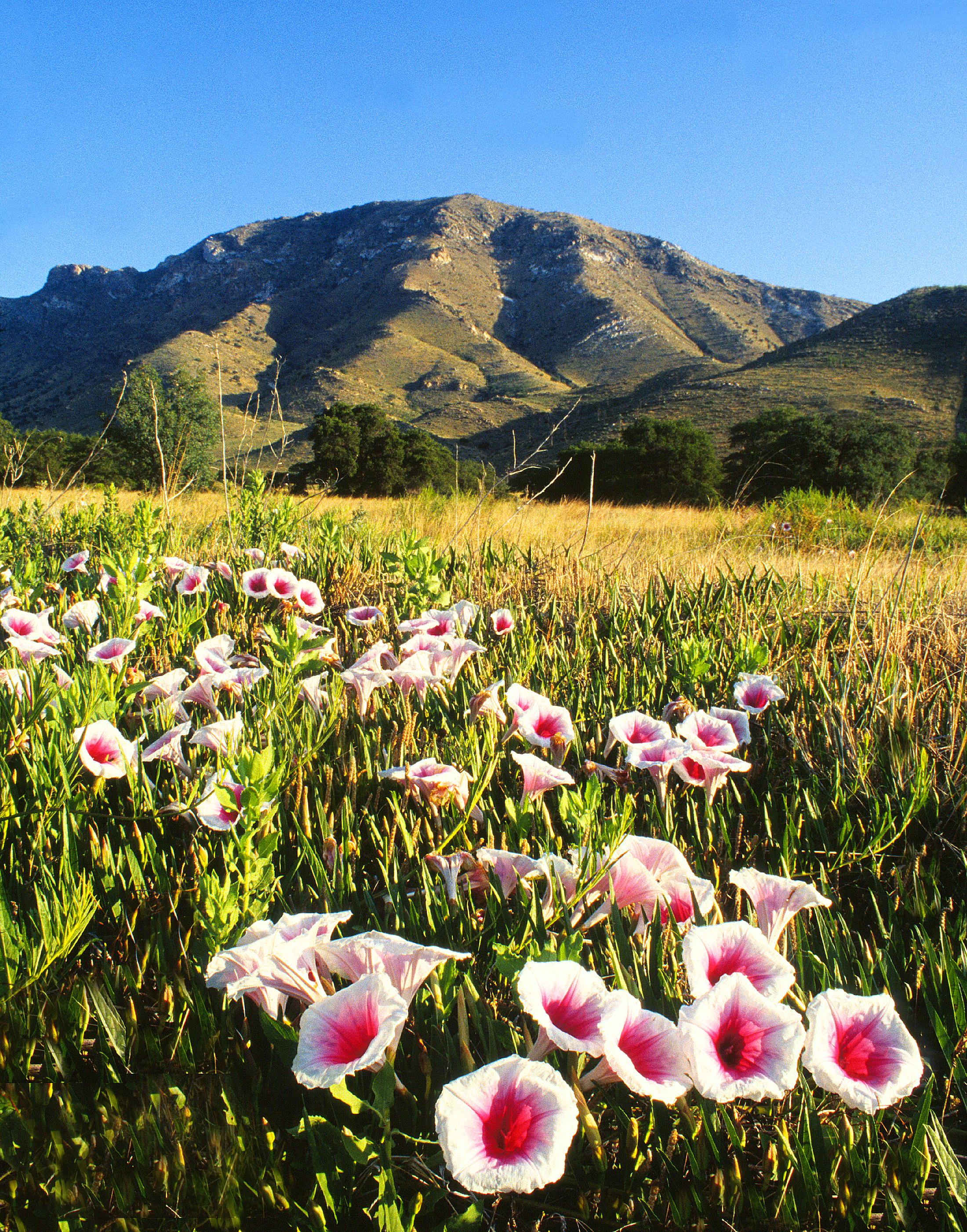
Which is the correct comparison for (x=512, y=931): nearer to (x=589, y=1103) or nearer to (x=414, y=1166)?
(x=589, y=1103)

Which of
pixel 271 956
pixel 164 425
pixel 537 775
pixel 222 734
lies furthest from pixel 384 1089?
pixel 164 425

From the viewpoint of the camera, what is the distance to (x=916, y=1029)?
3.70 feet

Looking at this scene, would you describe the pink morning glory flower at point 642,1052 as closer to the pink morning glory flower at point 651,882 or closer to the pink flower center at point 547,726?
the pink morning glory flower at point 651,882

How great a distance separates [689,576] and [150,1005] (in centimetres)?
366

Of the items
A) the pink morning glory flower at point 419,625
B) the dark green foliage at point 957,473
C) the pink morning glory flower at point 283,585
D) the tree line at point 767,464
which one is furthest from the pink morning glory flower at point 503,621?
the dark green foliage at point 957,473

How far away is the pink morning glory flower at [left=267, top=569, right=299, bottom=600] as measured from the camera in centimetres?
288

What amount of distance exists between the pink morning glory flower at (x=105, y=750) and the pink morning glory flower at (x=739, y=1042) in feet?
4.17

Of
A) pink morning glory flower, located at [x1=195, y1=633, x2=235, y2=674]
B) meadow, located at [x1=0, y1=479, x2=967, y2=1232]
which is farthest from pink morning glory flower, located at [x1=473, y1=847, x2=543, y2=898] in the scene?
pink morning glory flower, located at [x1=195, y1=633, x2=235, y2=674]

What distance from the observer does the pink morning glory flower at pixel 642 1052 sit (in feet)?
2.41

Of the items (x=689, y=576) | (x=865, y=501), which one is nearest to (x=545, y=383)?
(x=865, y=501)

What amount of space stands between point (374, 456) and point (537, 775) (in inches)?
1534

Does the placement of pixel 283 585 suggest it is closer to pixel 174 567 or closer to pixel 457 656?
pixel 174 567

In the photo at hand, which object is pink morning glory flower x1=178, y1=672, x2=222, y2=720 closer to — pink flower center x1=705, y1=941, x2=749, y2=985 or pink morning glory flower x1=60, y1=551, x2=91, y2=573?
pink flower center x1=705, y1=941, x2=749, y2=985

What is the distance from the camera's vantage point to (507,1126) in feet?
2.43
